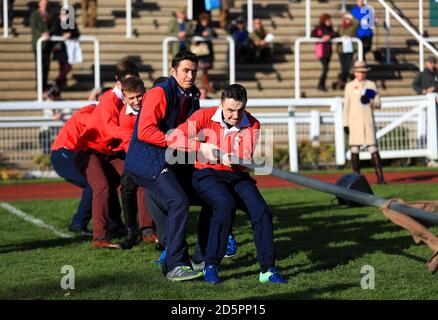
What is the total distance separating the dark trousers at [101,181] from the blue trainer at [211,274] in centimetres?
253

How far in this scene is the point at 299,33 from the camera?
2638 cm

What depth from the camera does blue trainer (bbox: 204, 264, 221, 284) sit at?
928cm

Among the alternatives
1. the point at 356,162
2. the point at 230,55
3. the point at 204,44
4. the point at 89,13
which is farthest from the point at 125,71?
the point at 89,13

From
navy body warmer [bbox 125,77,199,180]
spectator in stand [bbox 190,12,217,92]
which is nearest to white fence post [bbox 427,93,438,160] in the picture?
spectator in stand [bbox 190,12,217,92]

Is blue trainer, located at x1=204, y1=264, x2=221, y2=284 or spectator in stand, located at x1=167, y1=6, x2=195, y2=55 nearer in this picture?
blue trainer, located at x1=204, y1=264, x2=221, y2=284

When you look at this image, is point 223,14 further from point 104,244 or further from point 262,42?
point 104,244

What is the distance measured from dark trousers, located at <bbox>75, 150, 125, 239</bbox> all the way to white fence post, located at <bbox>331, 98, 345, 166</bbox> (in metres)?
8.44

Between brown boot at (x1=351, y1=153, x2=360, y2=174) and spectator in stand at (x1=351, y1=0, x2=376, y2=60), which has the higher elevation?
spectator in stand at (x1=351, y1=0, x2=376, y2=60)

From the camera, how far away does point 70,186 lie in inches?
729

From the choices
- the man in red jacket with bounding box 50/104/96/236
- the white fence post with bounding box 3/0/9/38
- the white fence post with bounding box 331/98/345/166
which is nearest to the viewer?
the man in red jacket with bounding box 50/104/96/236

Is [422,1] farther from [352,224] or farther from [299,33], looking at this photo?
[352,224]

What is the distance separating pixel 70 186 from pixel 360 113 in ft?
16.1

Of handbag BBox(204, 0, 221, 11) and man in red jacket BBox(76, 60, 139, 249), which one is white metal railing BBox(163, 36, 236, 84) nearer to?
handbag BBox(204, 0, 221, 11)

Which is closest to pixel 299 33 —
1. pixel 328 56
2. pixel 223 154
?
pixel 328 56
